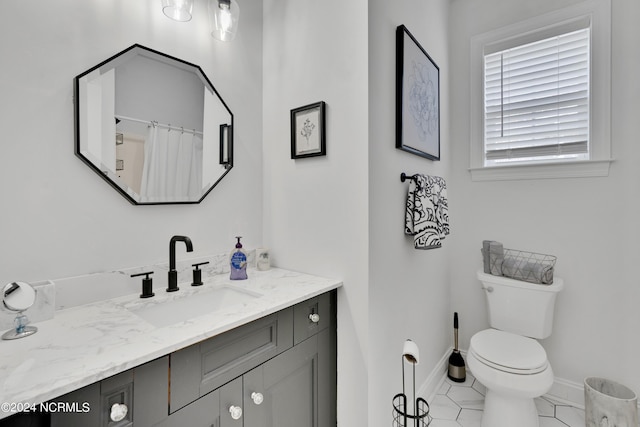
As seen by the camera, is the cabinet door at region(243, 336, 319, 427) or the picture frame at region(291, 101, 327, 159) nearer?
the cabinet door at region(243, 336, 319, 427)

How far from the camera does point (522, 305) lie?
171 cm

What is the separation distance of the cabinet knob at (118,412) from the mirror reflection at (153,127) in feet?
2.56

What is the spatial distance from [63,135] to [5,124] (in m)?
0.14

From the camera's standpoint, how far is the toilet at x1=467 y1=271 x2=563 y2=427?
138cm

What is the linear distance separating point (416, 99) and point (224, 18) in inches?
40.5

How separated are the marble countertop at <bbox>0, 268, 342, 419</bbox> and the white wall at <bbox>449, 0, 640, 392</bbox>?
1.47 m

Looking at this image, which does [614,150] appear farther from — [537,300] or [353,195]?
[353,195]

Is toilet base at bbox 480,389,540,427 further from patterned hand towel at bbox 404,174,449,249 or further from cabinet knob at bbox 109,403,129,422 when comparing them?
cabinet knob at bbox 109,403,129,422

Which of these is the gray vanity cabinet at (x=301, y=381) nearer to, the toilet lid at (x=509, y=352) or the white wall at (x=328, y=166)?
the white wall at (x=328, y=166)

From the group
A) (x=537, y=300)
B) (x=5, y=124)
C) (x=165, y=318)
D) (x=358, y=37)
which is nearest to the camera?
(x=5, y=124)

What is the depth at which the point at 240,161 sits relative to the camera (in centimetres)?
161

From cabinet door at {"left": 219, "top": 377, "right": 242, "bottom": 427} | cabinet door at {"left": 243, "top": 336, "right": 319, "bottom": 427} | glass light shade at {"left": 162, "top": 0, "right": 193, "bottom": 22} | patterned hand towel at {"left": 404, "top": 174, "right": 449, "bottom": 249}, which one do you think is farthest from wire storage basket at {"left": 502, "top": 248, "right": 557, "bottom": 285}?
glass light shade at {"left": 162, "top": 0, "right": 193, "bottom": 22}

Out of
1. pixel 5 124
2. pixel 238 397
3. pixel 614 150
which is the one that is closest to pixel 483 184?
pixel 614 150

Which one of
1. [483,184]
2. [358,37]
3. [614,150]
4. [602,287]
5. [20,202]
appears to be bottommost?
[602,287]
